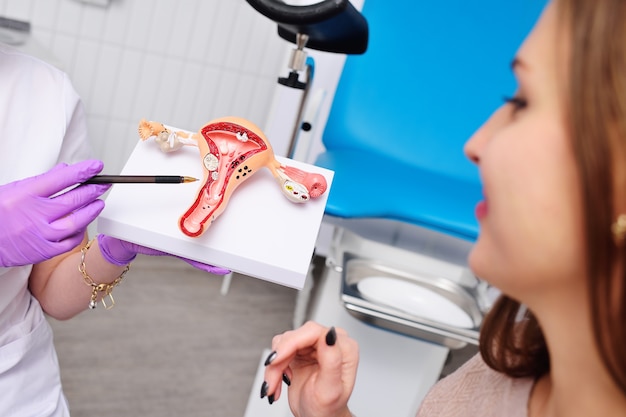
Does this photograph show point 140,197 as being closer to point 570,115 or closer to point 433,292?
point 570,115

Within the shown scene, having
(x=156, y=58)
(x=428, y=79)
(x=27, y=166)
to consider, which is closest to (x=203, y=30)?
(x=156, y=58)

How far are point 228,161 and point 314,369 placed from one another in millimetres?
318

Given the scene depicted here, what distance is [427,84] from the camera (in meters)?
1.83

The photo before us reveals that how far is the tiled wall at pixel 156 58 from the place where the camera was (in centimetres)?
207

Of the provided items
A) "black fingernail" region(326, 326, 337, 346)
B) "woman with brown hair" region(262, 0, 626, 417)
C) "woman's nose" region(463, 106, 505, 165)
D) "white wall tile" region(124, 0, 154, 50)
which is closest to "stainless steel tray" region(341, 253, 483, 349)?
"black fingernail" region(326, 326, 337, 346)

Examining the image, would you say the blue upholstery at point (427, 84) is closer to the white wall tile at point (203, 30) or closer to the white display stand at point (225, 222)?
the white wall tile at point (203, 30)

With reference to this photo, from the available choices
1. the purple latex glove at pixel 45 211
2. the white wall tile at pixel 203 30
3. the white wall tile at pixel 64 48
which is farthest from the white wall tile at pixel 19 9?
the purple latex glove at pixel 45 211

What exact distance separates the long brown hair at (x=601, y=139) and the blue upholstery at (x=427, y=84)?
123 centimetres

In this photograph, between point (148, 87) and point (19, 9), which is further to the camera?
point (148, 87)

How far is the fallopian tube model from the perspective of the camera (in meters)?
0.85

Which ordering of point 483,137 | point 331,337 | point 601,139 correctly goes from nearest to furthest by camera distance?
point 601,139
point 483,137
point 331,337

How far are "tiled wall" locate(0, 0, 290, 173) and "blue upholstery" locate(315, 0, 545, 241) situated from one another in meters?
0.59

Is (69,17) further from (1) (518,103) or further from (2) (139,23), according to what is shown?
(1) (518,103)

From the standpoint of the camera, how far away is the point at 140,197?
88 cm
